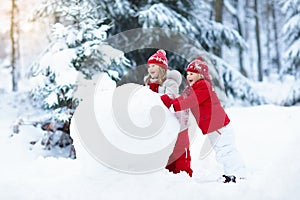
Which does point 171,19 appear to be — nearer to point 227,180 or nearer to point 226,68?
point 226,68

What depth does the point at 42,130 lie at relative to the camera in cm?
855

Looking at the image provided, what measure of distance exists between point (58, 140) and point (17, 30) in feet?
49.1

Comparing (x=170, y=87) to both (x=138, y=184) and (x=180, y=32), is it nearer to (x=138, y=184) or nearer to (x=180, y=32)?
(x=138, y=184)

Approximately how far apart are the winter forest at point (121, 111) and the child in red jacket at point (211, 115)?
204 mm

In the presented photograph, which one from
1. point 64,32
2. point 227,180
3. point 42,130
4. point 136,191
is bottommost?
point 42,130

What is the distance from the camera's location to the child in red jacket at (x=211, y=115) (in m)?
4.21

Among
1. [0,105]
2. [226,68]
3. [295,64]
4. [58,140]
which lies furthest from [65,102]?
[0,105]

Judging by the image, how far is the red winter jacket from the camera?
4211 millimetres

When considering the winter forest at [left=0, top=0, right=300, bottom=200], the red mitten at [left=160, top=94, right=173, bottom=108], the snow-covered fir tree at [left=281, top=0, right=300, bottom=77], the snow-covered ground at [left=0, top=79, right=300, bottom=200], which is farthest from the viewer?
the snow-covered fir tree at [left=281, top=0, right=300, bottom=77]

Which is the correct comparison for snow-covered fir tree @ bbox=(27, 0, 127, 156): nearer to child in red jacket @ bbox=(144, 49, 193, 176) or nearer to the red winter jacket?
child in red jacket @ bbox=(144, 49, 193, 176)

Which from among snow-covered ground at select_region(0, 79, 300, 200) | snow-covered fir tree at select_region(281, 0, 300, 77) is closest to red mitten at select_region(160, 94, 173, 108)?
snow-covered ground at select_region(0, 79, 300, 200)

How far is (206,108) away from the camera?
4.29 m

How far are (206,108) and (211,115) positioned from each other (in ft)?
0.33

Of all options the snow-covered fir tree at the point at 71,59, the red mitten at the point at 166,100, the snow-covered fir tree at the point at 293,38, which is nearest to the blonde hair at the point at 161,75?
the red mitten at the point at 166,100
